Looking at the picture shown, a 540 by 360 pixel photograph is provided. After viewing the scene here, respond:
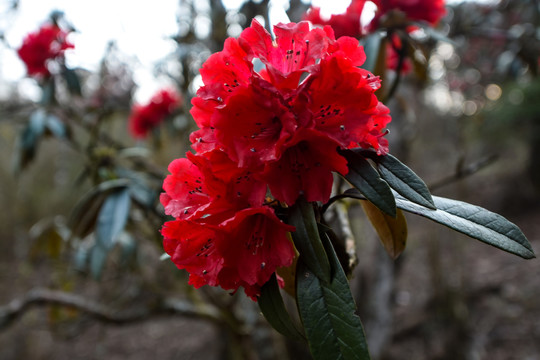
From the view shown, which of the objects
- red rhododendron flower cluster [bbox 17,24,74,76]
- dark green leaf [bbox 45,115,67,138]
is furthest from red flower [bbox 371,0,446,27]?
red rhododendron flower cluster [bbox 17,24,74,76]

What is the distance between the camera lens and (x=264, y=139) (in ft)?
1.78

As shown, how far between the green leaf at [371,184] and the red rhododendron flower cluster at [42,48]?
1766mm

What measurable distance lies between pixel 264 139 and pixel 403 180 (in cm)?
21

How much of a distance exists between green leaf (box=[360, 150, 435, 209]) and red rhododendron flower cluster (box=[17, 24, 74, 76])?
1.77m

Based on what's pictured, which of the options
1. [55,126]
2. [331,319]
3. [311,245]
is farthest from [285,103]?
[55,126]

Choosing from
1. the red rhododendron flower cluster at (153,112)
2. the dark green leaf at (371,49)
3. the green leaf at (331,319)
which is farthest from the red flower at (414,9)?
the red rhododendron flower cluster at (153,112)

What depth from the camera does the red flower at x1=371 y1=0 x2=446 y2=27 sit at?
3.84ft

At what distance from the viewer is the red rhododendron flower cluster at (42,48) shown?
1.75 m

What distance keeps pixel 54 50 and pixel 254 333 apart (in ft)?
5.91

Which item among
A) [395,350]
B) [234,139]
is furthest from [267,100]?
[395,350]

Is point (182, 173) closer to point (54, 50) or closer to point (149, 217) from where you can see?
point (149, 217)

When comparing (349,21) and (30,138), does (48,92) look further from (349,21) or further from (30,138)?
(349,21)

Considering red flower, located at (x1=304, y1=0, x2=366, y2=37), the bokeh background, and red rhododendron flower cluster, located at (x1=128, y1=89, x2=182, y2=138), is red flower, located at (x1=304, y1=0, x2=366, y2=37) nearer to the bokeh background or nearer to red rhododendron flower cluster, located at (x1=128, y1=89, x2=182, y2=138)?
the bokeh background

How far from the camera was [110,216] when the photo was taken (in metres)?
1.12
